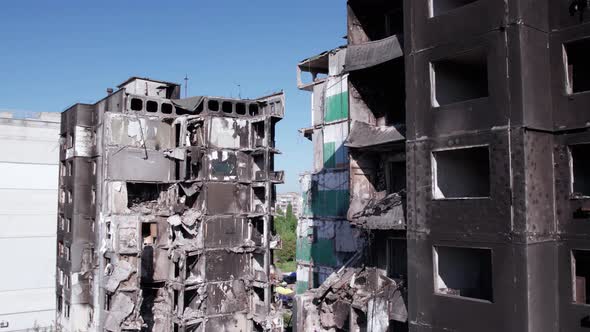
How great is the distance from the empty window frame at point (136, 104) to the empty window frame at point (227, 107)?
6211 mm

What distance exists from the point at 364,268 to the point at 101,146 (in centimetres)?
2630

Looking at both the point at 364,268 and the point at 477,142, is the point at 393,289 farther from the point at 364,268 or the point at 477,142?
the point at 477,142

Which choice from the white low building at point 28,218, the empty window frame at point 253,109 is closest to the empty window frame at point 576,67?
the empty window frame at point 253,109

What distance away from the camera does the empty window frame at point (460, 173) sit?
55.2ft

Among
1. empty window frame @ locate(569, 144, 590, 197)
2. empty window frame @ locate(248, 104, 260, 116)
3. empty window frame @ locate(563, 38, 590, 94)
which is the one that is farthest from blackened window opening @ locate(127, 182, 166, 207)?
empty window frame @ locate(563, 38, 590, 94)

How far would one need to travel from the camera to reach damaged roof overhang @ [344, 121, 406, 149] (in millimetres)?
19141

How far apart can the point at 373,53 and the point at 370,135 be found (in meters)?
3.29

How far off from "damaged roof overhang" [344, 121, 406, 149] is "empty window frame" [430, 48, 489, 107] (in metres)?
2.27

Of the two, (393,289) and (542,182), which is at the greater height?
(542,182)

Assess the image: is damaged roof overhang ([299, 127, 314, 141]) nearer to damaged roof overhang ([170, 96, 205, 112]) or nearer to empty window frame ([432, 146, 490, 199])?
damaged roof overhang ([170, 96, 205, 112])

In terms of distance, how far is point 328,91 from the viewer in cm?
3950

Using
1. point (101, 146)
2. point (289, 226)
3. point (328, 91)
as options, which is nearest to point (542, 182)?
point (328, 91)

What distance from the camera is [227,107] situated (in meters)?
39.8

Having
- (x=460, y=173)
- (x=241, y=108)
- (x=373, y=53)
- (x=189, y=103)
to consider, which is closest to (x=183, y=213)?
(x=189, y=103)
